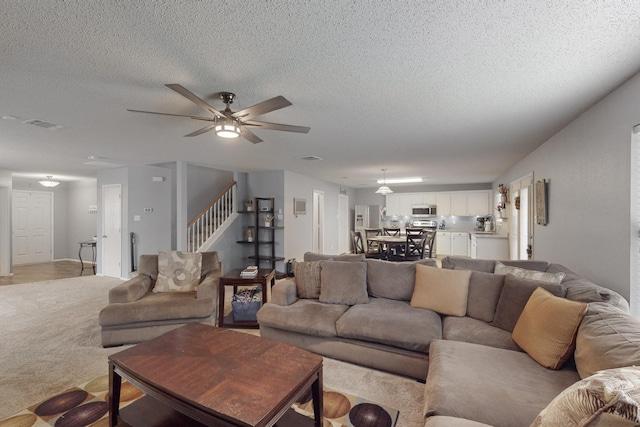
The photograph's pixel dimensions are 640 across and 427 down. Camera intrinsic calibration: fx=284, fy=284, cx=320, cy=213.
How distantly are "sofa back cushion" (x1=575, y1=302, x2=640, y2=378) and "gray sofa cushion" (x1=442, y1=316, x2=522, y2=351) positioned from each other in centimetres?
50

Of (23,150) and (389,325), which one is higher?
(23,150)

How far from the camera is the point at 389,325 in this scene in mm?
2361

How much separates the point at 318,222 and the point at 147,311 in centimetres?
583

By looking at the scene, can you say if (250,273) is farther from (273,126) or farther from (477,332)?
(477,332)

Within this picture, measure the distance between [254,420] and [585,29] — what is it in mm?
2561

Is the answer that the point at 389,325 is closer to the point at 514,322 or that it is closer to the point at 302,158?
the point at 514,322

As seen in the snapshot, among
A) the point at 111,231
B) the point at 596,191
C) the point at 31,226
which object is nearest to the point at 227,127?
the point at 596,191

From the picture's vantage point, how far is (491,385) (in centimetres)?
150

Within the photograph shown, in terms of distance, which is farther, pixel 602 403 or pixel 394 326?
pixel 394 326

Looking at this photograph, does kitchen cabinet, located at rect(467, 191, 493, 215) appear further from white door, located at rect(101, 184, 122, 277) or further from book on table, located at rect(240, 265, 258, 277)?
white door, located at rect(101, 184, 122, 277)

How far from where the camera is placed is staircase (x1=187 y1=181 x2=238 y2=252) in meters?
5.74

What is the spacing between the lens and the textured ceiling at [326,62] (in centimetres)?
140

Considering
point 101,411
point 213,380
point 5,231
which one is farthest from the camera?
point 5,231

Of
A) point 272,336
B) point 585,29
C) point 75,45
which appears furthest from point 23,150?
point 585,29
